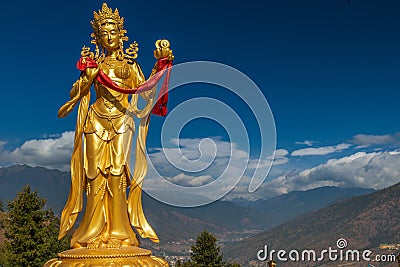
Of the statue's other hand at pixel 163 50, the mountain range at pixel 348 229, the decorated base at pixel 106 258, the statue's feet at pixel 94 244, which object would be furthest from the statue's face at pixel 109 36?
the mountain range at pixel 348 229

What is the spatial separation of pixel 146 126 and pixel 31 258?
9241mm

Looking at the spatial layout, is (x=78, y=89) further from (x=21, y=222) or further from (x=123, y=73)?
(x=21, y=222)

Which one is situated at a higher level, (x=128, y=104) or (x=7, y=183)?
(x=7, y=183)

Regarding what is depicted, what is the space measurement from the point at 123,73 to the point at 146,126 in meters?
1.02

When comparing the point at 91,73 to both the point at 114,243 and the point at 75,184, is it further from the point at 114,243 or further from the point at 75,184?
the point at 114,243

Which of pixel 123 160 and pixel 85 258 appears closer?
pixel 85 258

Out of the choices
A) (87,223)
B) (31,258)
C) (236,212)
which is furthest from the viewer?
(236,212)

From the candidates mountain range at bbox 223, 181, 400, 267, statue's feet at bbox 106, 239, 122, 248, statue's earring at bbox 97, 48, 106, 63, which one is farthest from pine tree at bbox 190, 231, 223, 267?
mountain range at bbox 223, 181, 400, 267

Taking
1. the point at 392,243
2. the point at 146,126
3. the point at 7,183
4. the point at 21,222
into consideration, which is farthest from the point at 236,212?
the point at 7,183

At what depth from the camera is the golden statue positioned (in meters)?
7.70

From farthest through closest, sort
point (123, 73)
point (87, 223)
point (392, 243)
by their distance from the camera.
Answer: point (392, 243), point (123, 73), point (87, 223)

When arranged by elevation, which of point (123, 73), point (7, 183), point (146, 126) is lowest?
point (146, 126)

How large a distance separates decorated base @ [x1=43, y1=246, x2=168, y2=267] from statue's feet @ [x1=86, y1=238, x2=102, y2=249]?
179mm

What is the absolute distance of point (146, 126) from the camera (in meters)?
8.38
